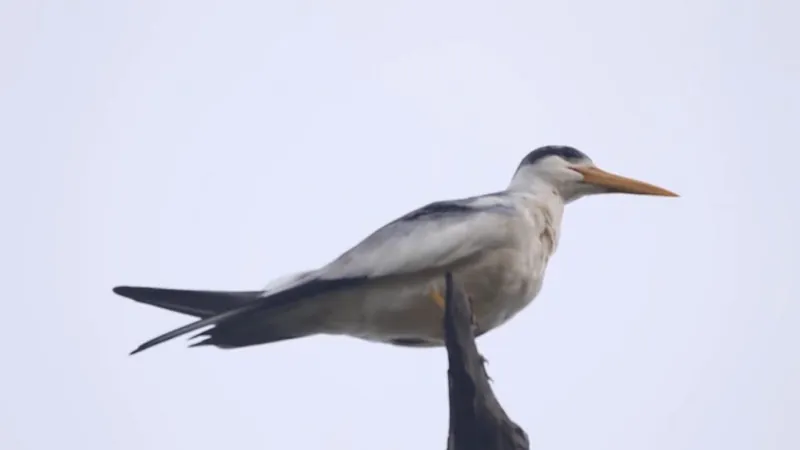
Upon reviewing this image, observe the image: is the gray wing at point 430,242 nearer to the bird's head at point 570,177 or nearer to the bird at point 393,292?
the bird at point 393,292

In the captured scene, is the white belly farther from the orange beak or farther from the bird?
the orange beak

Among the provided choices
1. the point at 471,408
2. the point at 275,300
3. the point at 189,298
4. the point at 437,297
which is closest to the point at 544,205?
the point at 437,297

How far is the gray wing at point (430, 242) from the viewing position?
6.59 m

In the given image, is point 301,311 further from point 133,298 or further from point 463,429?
point 463,429

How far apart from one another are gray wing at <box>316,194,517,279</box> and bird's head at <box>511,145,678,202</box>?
840 millimetres

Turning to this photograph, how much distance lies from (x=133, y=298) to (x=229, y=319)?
0.64 m

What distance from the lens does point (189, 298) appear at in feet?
21.8

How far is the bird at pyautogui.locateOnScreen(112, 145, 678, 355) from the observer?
6.46 m

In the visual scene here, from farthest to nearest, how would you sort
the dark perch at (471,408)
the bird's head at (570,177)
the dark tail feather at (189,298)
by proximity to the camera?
the bird's head at (570,177) < the dark tail feather at (189,298) < the dark perch at (471,408)

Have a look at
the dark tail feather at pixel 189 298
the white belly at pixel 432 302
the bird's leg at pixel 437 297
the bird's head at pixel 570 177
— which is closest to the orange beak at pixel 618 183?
the bird's head at pixel 570 177

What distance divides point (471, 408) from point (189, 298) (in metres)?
2.39

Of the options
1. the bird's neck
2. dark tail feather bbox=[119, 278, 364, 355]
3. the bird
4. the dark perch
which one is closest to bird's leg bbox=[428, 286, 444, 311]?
the bird

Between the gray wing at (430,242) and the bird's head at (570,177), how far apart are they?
0.84 m

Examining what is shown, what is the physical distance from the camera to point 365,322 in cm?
658
